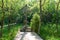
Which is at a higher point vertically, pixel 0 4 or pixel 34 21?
pixel 0 4

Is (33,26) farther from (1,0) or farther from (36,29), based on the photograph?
(1,0)

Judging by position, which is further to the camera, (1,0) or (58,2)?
(58,2)

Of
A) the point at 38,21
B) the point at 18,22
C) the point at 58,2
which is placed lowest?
the point at 18,22

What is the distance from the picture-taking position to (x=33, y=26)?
17.8 meters

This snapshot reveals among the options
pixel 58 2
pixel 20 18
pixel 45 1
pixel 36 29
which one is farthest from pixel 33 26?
pixel 20 18

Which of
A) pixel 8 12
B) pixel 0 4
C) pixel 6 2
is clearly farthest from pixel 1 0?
pixel 8 12

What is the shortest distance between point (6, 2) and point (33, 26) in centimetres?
330

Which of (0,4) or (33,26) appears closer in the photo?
(0,4)

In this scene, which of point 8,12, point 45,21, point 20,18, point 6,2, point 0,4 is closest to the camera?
point 0,4

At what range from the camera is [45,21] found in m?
32.0

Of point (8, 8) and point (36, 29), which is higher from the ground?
point (8, 8)

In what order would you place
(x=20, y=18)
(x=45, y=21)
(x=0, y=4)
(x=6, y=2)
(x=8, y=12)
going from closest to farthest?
(x=0, y=4)
(x=6, y=2)
(x=8, y=12)
(x=45, y=21)
(x=20, y=18)

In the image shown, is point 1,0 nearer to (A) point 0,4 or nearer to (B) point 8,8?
(A) point 0,4

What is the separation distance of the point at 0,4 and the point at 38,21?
14.3ft
